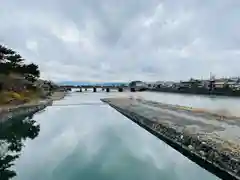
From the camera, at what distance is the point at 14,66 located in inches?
1906

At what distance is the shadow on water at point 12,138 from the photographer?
1345 centimetres

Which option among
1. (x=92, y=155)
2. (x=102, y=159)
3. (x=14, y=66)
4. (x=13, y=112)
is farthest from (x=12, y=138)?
(x=14, y=66)

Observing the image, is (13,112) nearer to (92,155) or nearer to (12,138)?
(12,138)

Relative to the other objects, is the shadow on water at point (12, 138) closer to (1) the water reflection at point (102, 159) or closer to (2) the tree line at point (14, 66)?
(1) the water reflection at point (102, 159)

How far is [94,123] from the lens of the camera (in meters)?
29.7

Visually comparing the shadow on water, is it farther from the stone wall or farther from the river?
the stone wall

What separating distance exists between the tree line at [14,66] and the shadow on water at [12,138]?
49.1ft

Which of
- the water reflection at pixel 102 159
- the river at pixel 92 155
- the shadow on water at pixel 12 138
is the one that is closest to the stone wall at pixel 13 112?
the shadow on water at pixel 12 138

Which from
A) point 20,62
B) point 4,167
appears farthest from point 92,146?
point 20,62

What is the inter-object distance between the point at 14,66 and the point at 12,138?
29275 millimetres

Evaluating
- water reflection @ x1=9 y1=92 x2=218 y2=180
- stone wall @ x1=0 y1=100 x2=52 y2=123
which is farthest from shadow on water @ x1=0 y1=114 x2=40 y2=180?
stone wall @ x1=0 y1=100 x2=52 y2=123

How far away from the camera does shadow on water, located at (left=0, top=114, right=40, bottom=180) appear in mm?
13455

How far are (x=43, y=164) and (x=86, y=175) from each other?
2.77 m

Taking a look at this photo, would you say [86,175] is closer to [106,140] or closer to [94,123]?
[106,140]
